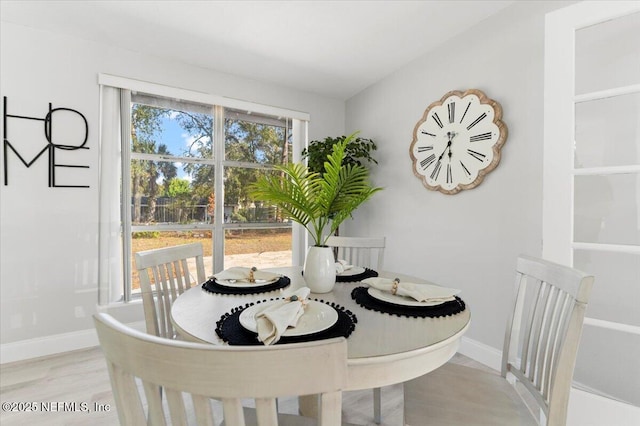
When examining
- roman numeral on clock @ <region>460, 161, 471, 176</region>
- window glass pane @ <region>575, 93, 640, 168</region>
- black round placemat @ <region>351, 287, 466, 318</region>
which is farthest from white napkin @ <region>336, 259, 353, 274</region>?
roman numeral on clock @ <region>460, 161, 471, 176</region>

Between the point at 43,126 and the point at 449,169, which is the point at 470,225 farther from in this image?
the point at 43,126

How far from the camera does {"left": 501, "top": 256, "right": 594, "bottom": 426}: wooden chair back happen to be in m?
1.00

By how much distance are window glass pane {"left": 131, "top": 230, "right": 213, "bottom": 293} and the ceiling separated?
1.52 meters

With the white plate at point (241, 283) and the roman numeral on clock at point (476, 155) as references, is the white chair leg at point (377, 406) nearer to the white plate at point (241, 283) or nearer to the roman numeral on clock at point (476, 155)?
the white plate at point (241, 283)

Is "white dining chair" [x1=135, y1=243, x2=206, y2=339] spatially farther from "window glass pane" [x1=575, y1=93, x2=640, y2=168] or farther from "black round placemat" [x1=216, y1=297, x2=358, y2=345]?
"window glass pane" [x1=575, y1=93, x2=640, y2=168]

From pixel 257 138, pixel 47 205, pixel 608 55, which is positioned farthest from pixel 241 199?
pixel 608 55

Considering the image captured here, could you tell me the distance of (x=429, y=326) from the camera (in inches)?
41.3

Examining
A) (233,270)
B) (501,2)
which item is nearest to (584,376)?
(233,270)

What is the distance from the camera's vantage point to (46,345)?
7.89 feet

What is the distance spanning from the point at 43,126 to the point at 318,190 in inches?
89.7

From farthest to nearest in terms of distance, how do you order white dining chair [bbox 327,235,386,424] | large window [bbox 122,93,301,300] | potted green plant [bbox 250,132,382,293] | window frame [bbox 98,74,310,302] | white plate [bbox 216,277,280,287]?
1. large window [bbox 122,93,301,300]
2. window frame [bbox 98,74,310,302]
3. white dining chair [bbox 327,235,386,424]
4. white plate [bbox 216,277,280,287]
5. potted green plant [bbox 250,132,382,293]

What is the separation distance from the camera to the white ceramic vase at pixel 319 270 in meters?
1.38

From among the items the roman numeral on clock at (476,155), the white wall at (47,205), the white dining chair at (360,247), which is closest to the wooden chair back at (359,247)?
the white dining chair at (360,247)

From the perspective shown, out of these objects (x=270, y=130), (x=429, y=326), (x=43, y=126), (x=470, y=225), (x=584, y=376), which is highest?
(x=270, y=130)
